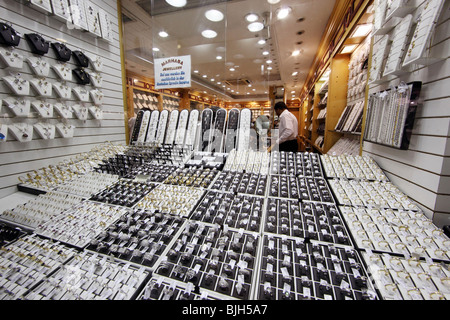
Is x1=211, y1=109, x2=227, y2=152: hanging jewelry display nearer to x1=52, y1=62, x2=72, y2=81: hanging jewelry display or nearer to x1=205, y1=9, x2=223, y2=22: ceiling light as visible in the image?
x1=52, y1=62, x2=72, y2=81: hanging jewelry display

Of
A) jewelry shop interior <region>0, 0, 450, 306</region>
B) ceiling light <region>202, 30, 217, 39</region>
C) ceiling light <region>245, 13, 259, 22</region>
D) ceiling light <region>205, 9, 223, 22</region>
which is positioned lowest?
jewelry shop interior <region>0, 0, 450, 306</region>

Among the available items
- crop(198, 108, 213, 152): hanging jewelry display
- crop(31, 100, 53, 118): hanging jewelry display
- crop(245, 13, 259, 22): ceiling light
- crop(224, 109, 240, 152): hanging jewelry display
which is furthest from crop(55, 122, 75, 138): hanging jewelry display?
crop(245, 13, 259, 22): ceiling light

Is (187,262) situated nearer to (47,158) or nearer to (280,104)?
(47,158)

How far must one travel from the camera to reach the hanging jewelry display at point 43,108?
1.90 meters

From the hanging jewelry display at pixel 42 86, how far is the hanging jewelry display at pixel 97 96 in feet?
1.73

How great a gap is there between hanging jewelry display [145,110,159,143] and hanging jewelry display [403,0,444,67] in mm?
2692

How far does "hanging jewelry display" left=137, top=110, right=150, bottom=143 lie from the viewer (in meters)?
2.71

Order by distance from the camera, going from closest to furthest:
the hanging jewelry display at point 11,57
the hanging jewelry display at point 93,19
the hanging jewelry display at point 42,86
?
the hanging jewelry display at point 11,57 < the hanging jewelry display at point 42,86 < the hanging jewelry display at point 93,19

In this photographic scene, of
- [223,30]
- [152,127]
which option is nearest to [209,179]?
[152,127]

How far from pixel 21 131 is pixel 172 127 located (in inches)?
59.5

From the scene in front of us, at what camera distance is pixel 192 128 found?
99.1 inches

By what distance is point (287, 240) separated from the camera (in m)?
0.96

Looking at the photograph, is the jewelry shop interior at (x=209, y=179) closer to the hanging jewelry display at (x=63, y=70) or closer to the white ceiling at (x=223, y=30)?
the hanging jewelry display at (x=63, y=70)

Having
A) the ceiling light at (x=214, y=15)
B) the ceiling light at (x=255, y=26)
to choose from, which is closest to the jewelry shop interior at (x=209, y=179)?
the ceiling light at (x=214, y=15)
